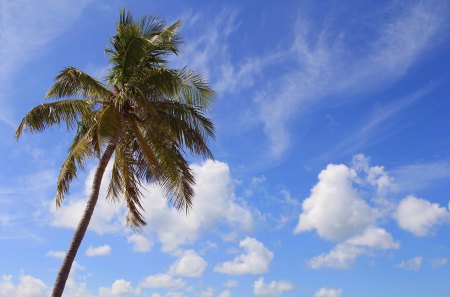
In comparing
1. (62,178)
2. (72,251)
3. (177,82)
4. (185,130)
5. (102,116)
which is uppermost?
(177,82)

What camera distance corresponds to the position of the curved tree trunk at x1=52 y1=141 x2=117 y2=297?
13.9 metres

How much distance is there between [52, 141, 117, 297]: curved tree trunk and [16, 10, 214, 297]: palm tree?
0.03 m

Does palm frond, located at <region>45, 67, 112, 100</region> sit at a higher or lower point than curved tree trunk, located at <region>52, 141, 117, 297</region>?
higher

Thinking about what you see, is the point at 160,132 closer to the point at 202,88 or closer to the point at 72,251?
the point at 202,88

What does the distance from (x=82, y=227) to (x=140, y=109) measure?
403 cm

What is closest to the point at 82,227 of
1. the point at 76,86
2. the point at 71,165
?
the point at 71,165

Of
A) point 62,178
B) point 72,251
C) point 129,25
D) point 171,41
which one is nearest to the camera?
point 72,251

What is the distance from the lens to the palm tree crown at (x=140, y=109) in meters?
15.9

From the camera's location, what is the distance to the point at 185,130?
1689cm

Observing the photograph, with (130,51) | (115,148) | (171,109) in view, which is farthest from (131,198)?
(130,51)

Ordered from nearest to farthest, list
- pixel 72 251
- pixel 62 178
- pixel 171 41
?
pixel 72 251 < pixel 62 178 < pixel 171 41

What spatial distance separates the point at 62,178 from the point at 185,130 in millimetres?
4174

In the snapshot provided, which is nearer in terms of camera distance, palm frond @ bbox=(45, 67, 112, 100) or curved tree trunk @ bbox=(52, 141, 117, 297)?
curved tree trunk @ bbox=(52, 141, 117, 297)

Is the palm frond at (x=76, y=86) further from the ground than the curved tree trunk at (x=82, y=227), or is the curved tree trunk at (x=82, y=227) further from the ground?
the palm frond at (x=76, y=86)
